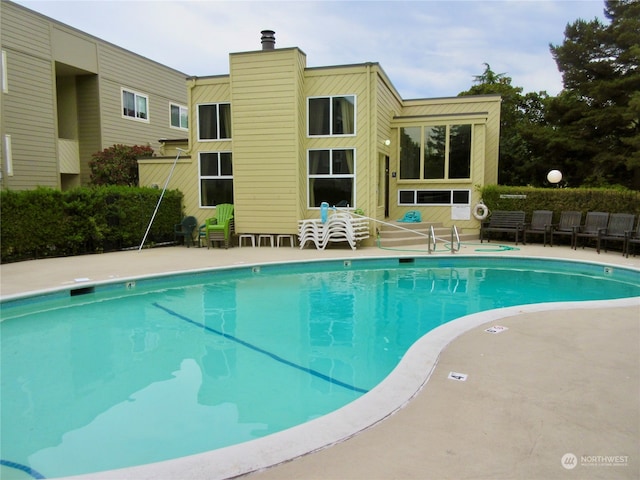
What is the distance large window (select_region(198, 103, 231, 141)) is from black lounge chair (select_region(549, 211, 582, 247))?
869 cm

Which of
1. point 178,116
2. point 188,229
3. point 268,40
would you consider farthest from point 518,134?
point 178,116

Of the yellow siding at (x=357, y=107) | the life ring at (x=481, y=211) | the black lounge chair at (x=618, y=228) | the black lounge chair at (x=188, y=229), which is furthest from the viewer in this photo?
the life ring at (x=481, y=211)

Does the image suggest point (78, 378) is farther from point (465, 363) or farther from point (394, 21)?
point (394, 21)

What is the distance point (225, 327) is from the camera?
214 inches

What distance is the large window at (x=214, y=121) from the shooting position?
12.1m

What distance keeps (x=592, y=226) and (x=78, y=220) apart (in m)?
11.6

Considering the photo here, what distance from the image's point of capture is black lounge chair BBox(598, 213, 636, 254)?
966 centimetres

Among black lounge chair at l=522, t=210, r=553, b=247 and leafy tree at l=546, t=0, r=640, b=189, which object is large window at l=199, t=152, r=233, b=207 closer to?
black lounge chair at l=522, t=210, r=553, b=247

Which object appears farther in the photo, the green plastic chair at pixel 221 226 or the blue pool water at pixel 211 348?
the green plastic chair at pixel 221 226

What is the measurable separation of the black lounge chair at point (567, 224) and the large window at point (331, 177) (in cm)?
505

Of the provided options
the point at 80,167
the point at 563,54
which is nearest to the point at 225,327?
the point at 80,167

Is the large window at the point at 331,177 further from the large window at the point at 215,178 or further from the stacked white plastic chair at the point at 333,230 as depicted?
the large window at the point at 215,178

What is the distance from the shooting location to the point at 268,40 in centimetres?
1151

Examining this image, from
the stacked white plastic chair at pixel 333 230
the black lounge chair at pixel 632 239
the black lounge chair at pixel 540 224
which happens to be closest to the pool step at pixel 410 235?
the stacked white plastic chair at pixel 333 230
